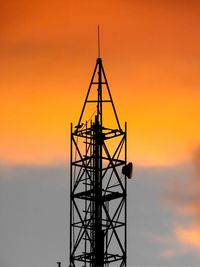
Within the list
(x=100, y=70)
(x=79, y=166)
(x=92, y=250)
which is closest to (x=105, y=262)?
(x=92, y=250)

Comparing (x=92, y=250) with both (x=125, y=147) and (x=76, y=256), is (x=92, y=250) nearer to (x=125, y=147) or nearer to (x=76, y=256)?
(x=76, y=256)

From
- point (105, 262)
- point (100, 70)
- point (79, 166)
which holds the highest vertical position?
point (100, 70)

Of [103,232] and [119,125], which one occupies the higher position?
[119,125]

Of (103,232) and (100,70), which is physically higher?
(100,70)

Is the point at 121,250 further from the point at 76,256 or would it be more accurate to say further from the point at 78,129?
the point at 78,129

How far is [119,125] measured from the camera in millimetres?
86875

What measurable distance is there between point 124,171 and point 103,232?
4.18 meters

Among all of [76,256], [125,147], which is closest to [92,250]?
[76,256]

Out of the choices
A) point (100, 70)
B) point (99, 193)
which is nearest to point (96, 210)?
point (99, 193)

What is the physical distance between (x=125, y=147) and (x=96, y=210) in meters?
4.50

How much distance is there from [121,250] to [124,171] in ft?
16.7

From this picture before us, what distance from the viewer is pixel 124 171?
88.0 m

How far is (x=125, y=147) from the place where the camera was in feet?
285

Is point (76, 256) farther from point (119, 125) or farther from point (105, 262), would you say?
point (119, 125)
